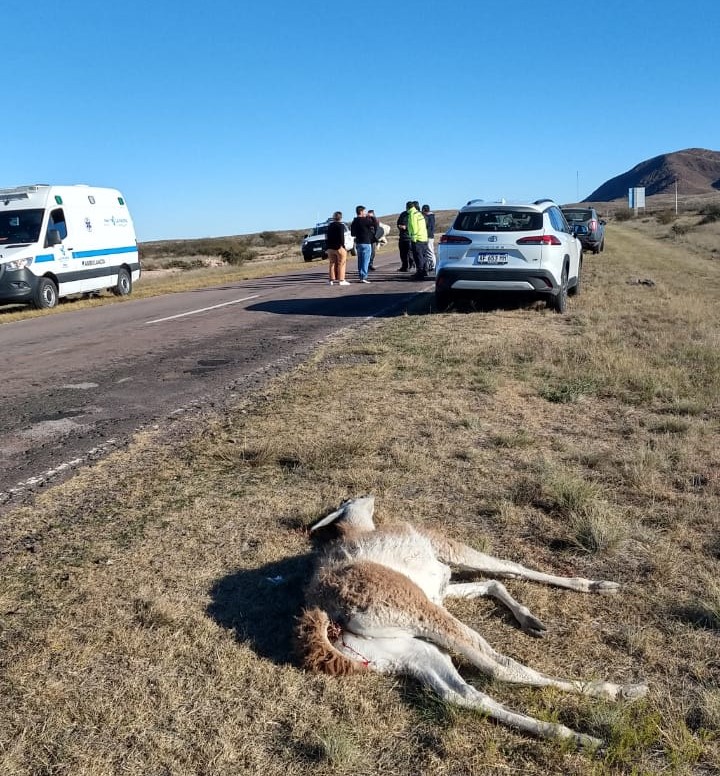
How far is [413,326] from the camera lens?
1099 cm

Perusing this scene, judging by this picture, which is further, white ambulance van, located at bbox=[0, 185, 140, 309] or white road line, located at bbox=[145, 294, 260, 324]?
white ambulance van, located at bbox=[0, 185, 140, 309]

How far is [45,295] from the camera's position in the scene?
1702cm

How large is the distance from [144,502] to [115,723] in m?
1.94

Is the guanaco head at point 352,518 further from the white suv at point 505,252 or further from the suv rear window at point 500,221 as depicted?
the suv rear window at point 500,221

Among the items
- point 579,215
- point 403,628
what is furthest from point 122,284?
point 403,628

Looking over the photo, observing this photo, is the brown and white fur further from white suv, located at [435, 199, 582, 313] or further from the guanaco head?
white suv, located at [435, 199, 582, 313]

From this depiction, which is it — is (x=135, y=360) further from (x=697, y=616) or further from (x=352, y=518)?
(x=697, y=616)

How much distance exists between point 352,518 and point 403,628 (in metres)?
0.83

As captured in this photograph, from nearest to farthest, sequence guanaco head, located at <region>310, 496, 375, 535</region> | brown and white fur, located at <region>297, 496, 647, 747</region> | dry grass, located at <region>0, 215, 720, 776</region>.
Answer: dry grass, located at <region>0, 215, 720, 776</region> → brown and white fur, located at <region>297, 496, 647, 747</region> → guanaco head, located at <region>310, 496, 375, 535</region>

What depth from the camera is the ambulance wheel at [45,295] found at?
54.8ft

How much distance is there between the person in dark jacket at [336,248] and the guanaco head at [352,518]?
14784 millimetres

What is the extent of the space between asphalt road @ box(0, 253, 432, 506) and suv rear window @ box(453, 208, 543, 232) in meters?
2.22

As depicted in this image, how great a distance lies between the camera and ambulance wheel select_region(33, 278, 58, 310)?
16.7m

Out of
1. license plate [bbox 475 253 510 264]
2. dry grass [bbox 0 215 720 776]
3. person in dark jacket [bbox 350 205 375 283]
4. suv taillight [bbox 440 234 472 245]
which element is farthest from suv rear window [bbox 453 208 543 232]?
person in dark jacket [bbox 350 205 375 283]
